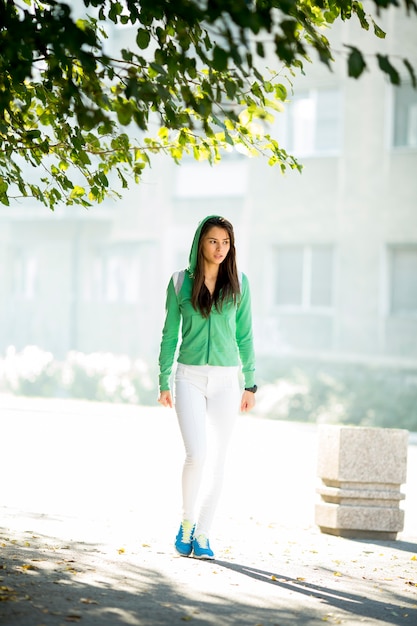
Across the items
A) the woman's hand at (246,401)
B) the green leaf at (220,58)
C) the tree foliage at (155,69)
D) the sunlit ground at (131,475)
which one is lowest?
the sunlit ground at (131,475)

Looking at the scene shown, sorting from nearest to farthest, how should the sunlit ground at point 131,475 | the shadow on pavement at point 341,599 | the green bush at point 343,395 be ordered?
the shadow on pavement at point 341,599, the sunlit ground at point 131,475, the green bush at point 343,395

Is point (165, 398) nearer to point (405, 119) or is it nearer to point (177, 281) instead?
point (177, 281)

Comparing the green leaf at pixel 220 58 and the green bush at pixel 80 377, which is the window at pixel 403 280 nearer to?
the green bush at pixel 80 377

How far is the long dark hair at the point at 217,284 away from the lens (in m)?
7.62

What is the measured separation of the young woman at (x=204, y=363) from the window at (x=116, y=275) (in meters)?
26.6

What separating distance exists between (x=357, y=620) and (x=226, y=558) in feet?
6.22

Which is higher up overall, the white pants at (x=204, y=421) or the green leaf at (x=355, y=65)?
the green leaf at (x=355, y=65)

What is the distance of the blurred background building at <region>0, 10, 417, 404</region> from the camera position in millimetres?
28047

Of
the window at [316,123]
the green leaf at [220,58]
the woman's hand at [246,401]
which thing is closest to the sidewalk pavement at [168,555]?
the woman's hand at [246,401]

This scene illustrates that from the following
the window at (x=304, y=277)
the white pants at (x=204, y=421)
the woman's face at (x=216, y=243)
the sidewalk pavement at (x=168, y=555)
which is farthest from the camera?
the window at (x=304, y=277)

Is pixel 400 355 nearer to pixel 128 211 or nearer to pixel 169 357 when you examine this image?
pixel 128 211

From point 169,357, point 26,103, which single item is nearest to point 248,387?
point 169,357

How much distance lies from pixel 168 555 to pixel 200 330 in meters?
1.52

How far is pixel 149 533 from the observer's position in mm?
9047
